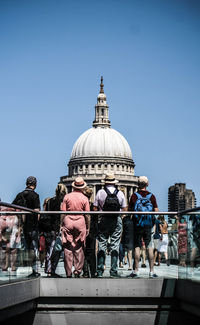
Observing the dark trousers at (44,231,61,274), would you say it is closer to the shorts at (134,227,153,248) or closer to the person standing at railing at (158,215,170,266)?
the shorts at (134,227,153,248)

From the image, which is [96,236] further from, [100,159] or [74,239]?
[100,159]

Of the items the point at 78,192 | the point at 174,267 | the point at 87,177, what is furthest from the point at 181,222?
the point at 87,177

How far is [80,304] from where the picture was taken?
1614 cm

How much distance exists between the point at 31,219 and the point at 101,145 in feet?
526

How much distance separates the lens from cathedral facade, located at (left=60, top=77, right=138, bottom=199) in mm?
169125

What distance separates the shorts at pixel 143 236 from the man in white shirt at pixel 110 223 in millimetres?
328

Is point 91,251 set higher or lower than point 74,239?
lower

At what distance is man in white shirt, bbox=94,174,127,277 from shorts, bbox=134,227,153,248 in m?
0.33

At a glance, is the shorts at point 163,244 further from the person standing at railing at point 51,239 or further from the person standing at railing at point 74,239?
the person standing at railing at point 51,239

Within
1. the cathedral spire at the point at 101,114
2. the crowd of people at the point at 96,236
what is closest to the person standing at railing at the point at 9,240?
the crowd of people at the point at 96,236

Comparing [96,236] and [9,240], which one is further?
[96,236]

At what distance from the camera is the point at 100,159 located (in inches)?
6826

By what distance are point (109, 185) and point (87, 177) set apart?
5934 inches

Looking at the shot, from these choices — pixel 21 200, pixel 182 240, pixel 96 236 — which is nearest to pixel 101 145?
pixel 21 200
